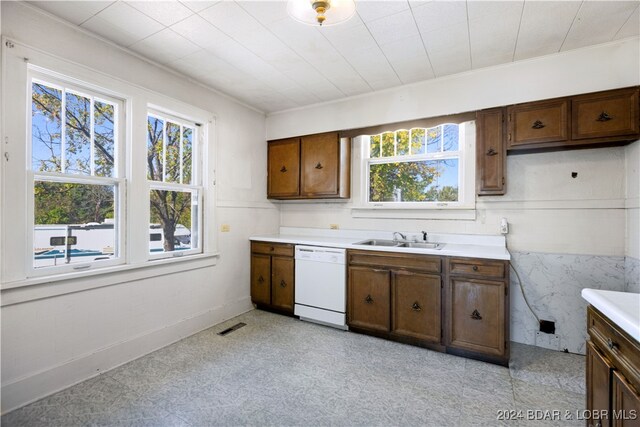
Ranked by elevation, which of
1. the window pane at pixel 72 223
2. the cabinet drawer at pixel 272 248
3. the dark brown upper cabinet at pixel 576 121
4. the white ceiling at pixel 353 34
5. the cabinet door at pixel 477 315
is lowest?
the cabinet door at pixel 477 315

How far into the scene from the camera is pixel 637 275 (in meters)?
2.34

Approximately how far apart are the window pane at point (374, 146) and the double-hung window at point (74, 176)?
2.67 meters

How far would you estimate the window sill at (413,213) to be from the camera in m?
3.15

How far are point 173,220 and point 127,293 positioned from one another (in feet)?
2.67

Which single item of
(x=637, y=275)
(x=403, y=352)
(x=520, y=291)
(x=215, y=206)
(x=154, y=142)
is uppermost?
(x=154, y=142)

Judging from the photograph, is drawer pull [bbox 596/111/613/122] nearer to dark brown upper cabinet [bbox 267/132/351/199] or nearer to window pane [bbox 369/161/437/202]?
window pane [bbox 369/161/437/202]

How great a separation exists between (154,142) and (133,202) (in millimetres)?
656

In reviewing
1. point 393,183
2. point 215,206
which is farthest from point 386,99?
point 215,206

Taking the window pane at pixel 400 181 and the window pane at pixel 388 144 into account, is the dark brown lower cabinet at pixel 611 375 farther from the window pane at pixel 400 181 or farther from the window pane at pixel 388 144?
the window pane at pixel 388 144

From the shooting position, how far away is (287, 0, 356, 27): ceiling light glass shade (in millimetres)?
1721

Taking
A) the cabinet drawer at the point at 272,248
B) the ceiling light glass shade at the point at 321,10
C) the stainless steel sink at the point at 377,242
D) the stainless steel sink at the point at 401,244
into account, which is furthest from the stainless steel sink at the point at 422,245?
the ceiling light glass shade at the point at 321,10

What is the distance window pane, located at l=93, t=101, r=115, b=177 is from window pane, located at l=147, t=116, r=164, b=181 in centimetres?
31

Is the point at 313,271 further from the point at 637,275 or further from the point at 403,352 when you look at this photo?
the point at 637,275

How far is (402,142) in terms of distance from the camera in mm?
3533
